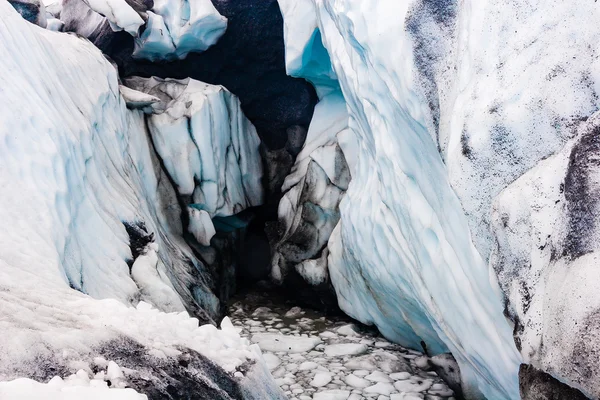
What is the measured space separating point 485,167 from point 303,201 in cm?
403

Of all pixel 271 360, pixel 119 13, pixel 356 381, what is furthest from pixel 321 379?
pixel 119 13

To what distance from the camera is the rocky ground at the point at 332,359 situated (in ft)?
12.5

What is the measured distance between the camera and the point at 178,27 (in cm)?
639

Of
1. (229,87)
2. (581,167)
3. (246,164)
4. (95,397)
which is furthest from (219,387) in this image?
(229,87)

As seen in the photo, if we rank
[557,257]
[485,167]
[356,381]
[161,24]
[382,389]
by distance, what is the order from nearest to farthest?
[557,257], [485,167], [382,389], [356,381], [161,24]

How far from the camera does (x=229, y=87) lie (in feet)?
23.7

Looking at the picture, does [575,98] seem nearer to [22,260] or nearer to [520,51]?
[520,51]

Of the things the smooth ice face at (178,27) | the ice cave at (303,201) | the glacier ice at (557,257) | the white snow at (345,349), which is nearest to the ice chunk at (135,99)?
the ice cave at (303,201)

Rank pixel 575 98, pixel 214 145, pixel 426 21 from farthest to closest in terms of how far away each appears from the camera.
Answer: pixel 214 145 → pixel 426 21 → pixel 575 98

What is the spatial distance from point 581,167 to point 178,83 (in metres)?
5.64

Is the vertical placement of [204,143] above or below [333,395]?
above

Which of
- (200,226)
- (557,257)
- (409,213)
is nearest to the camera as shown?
(557,257)

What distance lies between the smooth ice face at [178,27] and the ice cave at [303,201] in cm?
3

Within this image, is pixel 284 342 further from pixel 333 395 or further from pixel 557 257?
pixel 557 257
